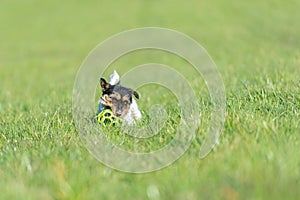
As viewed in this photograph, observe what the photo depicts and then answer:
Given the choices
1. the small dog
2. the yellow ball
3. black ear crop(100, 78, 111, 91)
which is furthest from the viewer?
black ear crop(100, 78, 111, 91)

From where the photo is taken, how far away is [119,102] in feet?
22.2

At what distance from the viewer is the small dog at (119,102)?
664 cm

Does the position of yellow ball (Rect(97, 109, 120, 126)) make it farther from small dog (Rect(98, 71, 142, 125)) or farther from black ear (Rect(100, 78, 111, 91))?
black ear (Rect(100, 78, 111, 91))

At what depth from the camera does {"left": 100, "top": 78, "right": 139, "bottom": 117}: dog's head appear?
21.9ft

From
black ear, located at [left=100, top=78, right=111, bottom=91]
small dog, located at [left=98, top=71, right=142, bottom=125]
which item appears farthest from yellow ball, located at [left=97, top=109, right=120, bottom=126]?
black ear, located at [left=100, top=78, right=111, bottom=91]

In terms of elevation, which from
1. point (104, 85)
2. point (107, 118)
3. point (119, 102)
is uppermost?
point (104, 85)

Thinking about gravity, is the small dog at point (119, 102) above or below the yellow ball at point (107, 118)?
above

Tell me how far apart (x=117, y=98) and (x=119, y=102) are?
0.07 metres

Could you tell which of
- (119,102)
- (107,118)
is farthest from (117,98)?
(107,118)

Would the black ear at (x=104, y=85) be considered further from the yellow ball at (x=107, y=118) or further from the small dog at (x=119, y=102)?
the yellow ball at (x=107, y=118)

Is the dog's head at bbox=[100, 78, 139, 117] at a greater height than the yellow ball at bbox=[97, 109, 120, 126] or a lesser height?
greater

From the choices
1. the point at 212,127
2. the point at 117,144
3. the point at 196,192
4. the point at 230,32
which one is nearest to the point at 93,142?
the point at 117,144

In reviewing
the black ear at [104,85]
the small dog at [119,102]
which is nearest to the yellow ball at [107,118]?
the small dog at [119,102]

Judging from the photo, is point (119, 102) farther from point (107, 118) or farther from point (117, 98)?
point (107, 118)
